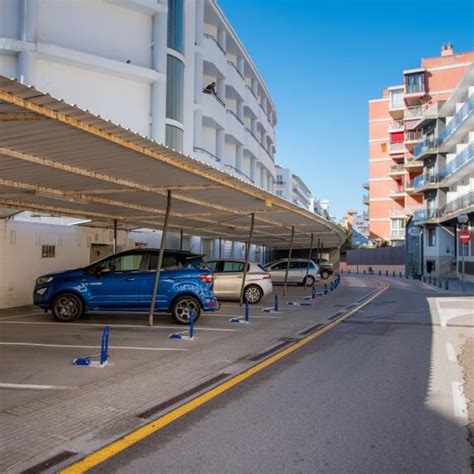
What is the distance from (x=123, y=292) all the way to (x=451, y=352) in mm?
7363

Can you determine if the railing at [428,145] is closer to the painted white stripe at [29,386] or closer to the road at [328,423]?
the road at [328,423]

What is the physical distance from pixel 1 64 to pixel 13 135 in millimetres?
20573

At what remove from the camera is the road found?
4.41 meters

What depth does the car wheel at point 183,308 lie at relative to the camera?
41.4ft

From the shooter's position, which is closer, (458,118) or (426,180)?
(458,118)

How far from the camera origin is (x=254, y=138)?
46844 mm

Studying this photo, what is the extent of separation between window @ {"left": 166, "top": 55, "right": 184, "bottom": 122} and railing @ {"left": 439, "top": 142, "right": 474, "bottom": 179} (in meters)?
20.9

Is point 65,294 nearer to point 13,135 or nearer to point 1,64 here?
point 13,135

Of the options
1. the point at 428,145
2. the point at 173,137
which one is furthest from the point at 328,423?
the point at 428,145

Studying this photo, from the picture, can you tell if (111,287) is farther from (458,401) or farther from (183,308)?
(458,401)

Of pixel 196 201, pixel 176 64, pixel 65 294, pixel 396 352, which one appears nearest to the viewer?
pixel 396 352

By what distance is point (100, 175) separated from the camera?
10.4m

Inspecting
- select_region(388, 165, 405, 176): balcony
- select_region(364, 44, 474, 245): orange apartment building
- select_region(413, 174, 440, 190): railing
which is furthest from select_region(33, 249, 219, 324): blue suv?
select_region(388, 165, 405, 176): balcony

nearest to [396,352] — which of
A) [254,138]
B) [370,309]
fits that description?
[370,309]
